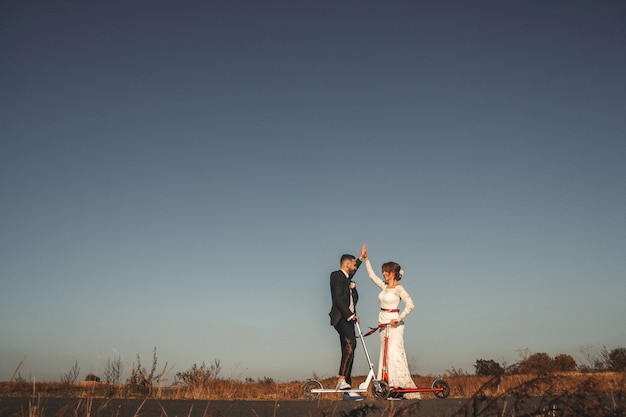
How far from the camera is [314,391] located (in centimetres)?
1004

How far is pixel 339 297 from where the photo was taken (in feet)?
36.3

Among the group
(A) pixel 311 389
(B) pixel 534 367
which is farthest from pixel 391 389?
(B) pixel 534 367

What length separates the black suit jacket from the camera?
1098cm

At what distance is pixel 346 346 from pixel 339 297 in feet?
3.10

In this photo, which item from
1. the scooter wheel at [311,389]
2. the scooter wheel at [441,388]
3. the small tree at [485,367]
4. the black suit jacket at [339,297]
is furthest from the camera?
the small tree at [485,367]

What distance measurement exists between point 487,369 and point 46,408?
727 inches

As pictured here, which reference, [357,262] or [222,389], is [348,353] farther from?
[222,389]

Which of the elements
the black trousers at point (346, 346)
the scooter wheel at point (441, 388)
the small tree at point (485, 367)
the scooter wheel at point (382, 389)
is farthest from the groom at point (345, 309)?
the small tree at point (485, 367)

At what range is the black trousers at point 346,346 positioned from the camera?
10844 millimetres

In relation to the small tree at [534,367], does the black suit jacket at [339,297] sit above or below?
above

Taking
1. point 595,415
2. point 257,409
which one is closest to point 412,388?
point 257,409

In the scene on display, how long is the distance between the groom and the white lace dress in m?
0.61

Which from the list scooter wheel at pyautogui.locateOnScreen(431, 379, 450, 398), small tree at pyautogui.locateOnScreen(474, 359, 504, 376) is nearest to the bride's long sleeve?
scooter wheel at pyautogui.locateOnScreen(431, 379, 450, 398)

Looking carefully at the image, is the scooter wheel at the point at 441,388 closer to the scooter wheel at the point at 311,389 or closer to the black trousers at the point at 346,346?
the black trousers at the point at 346,346
